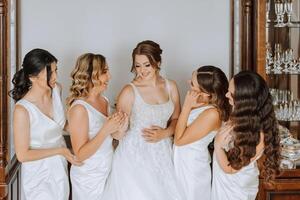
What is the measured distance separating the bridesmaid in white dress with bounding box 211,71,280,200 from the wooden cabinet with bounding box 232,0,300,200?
0.50 metres

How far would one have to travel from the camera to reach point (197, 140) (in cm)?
293

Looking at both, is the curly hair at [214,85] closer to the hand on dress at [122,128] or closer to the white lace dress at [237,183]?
the white lace dress at [237,183]

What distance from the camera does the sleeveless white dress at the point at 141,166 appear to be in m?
2.91

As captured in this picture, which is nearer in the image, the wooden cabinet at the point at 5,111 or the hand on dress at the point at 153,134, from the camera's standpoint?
the wooden cabinet at the point at 5,111

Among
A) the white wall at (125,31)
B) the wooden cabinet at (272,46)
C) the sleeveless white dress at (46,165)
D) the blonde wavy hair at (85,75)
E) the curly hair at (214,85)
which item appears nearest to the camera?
the sleeveless white dress at (46,165)

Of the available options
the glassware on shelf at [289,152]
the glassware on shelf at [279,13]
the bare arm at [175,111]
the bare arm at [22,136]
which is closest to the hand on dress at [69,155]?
the bare arm at [22,136]

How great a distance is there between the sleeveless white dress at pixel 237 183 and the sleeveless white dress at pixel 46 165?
3.02 ft

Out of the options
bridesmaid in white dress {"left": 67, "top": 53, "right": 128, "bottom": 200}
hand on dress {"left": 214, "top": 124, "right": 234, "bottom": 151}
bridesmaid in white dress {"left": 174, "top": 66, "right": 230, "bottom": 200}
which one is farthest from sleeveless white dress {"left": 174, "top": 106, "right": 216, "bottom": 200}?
bridesmaid in white dress {"left": 67, "top": 53, "right": 128, "bottom": 200}

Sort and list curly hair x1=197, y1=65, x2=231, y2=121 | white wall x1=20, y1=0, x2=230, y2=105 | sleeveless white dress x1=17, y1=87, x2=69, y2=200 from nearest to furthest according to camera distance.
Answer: sleeveless white dress x1=17, y1=87, x2=69, y2=200, curly hair x1=197, y1=65, x2=231, y2=121, white wall x1=20, y1=0, x2=230, y2=105

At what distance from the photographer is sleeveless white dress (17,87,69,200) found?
2.65 m

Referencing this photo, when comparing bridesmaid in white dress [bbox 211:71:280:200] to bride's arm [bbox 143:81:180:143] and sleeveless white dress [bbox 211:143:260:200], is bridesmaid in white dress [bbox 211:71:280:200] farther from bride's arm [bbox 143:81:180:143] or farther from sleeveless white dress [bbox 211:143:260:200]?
bride's arm [bbox 143:81:180:143]

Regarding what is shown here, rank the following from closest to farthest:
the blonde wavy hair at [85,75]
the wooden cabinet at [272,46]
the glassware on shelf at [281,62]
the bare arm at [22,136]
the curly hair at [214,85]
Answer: the bare arm at [22,136] → the blonde wavy hair at [85,75] → the curly hair at [214,85] → the wooden cabinet at [272,46] → the glassware on shelf at [281,62]

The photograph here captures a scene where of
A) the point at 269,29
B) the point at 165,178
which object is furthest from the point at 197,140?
the point at 269,29

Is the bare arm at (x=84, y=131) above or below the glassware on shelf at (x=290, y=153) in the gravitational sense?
above
